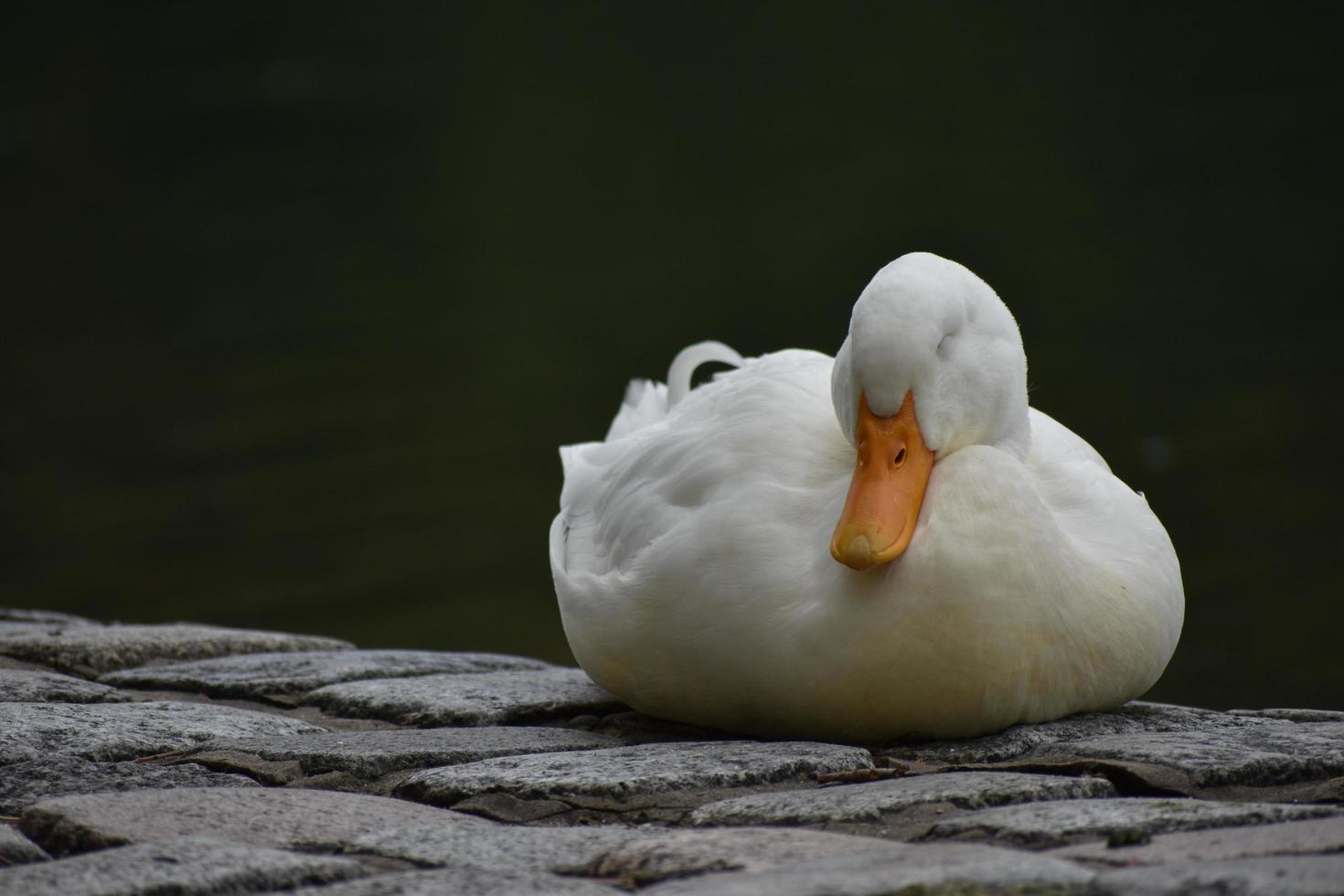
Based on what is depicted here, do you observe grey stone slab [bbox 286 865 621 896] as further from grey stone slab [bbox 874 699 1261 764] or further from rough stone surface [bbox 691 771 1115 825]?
grey stone slab [bbox 874 699 1261 764]

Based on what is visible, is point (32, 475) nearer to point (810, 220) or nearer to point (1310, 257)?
point (810, 220)

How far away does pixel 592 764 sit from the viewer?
3051 mm

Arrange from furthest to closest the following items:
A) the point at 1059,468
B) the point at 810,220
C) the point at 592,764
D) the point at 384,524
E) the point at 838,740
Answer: the point at 810,220 < the point at 384,524 < the point at 1059,468 < the point at 838,740 < the point at 592,764

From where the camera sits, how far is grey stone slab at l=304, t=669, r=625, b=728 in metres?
3.84

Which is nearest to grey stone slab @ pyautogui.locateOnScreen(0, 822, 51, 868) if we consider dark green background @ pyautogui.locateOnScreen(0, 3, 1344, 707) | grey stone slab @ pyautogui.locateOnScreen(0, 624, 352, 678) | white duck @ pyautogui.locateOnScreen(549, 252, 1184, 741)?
white duck @ pyautogui.locateOnScreen(549, 252, 1184, 741)

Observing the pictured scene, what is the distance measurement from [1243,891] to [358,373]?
11807mm

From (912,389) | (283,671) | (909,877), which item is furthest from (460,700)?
(909,877)

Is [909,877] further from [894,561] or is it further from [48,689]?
[48,689]

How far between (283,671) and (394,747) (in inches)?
49.7

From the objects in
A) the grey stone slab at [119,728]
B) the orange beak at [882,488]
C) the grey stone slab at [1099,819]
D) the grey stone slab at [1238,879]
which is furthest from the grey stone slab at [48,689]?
the grey stone slab at [1238,879]

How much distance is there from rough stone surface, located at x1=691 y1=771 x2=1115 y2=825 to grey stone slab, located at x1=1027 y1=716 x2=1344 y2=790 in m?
0.17

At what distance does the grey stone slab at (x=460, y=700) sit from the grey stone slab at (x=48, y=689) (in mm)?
440

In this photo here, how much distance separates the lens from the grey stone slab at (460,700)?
12.6 feet

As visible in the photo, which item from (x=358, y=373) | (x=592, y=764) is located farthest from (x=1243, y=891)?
(x=358, y=373)
